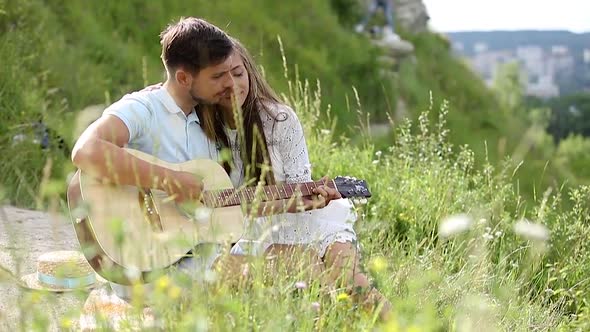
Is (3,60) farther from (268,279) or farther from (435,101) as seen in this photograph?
(435,101)

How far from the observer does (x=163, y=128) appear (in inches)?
142

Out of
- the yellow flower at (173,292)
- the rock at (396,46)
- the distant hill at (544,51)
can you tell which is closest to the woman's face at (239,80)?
the yellow flower at (173,292)

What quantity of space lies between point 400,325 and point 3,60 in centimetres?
561

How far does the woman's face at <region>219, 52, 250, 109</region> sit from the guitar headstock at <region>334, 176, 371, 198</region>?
514mm

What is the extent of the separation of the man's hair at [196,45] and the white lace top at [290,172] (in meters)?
0.39

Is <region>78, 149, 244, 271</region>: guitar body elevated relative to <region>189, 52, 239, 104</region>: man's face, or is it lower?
lower

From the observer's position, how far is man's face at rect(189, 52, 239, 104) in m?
3.53

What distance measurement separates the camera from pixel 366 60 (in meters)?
12.7

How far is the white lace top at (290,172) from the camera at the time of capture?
3.70 metres

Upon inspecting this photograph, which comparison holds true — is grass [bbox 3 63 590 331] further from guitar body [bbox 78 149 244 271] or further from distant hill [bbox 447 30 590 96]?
distant hill [bbox 447 30 590 96]

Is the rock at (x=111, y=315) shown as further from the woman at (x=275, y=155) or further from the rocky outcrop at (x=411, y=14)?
the rocky outcrop at (x=411, y=14)

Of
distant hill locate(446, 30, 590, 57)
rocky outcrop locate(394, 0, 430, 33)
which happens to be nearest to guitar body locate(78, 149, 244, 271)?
rocky outcrop locate(394, 0, 430, 33)

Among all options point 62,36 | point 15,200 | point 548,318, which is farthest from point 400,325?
point 62,36

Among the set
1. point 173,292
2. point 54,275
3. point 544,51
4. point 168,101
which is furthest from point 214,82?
point 544,51
